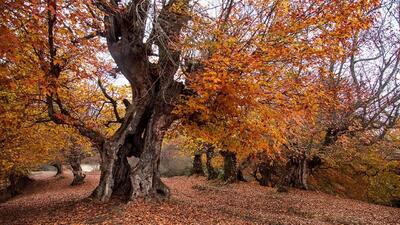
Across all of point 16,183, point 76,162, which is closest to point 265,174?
point 76,162

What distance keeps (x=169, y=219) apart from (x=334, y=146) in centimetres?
1219

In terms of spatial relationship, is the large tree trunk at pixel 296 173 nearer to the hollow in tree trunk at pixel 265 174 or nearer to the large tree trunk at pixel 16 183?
the hollow in tree trunk at pixel 265 174

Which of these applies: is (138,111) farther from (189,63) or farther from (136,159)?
(189,63)

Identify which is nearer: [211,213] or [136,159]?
[211,213]

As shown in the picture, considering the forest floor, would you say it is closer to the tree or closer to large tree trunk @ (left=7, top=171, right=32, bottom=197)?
the tree

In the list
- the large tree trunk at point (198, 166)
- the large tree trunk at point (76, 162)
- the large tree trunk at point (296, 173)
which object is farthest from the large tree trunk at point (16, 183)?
the large tree trunk at point (296, 173)

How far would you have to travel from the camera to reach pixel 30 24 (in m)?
8.95

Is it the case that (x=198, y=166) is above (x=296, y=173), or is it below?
below

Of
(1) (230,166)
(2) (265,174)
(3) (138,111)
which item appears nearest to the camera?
(3) (138,111)

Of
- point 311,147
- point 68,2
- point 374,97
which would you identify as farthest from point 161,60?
point 374,97

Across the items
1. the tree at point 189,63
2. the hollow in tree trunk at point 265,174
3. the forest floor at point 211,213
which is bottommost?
the forest floor at point 211,213

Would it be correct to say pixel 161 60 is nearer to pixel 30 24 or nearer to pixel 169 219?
pixel 30 24

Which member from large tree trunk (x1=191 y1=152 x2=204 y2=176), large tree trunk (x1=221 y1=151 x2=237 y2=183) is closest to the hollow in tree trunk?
large tree trunk (x1=221 y1=151 x2=237 y2=183)

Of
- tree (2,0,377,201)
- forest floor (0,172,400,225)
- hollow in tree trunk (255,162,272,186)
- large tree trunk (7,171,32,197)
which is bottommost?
large tree trunk (7,171,32,197)
